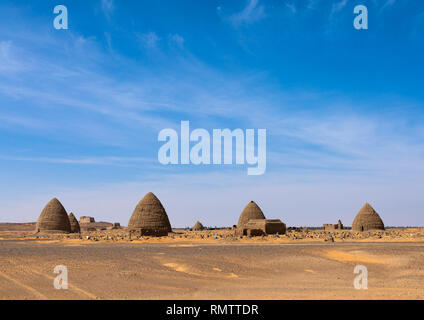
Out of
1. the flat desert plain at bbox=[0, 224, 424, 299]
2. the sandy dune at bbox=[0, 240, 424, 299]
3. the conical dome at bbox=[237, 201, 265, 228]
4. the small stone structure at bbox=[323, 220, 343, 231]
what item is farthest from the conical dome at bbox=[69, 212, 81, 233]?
the small stone structure at bbox=[323, 220, 343, 231]

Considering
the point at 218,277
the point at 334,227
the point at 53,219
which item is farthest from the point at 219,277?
the point at 334,227

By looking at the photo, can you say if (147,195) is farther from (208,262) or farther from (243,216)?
(208,262)

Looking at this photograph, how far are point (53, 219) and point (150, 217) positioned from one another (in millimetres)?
18110

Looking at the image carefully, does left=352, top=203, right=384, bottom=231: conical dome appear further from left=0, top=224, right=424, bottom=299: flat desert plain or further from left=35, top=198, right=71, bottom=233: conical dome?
left=35, top=198, right=71, bottom=233: conical dome

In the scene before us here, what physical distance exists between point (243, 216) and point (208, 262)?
39458mm

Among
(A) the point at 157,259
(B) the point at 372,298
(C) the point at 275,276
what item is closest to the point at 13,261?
(A) the point at 157,259

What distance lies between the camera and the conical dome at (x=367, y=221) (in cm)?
5688

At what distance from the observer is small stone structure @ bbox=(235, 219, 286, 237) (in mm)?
43625

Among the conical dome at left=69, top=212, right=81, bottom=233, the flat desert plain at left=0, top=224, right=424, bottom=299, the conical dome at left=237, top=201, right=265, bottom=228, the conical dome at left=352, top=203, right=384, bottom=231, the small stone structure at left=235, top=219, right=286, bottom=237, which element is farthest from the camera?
the conical dome at left=69, top=212, right=81, bottom=233

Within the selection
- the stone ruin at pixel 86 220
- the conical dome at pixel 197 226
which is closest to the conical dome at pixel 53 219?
the conical dome at pixel 197 226

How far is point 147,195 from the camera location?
47.4m

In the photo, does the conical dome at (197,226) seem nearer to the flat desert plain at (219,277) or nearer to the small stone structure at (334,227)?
the small stone structure at (334,227)

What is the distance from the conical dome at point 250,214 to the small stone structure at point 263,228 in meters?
8.62

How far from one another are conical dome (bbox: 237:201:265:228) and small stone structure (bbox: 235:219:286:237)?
28.3 ft
